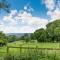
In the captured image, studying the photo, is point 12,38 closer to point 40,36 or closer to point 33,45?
point 33,45

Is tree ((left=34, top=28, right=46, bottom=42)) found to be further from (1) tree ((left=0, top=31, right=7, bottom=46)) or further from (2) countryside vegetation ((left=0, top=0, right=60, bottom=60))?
(1) tree ((left=0, top=31, right=7, bottom=46))

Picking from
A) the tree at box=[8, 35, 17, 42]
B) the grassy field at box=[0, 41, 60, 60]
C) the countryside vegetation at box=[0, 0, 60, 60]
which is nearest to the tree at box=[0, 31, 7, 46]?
the countryside vegetation at box=[0, 0, 60, 60]

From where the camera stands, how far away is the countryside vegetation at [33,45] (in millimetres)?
9070

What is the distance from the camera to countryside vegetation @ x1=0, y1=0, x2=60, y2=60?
907 centimetres

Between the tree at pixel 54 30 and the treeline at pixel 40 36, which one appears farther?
the tree at pixel 54 30

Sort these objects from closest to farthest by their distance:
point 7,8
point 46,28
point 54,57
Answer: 1. point 54,57
2. point 7,8
3. point 46,28

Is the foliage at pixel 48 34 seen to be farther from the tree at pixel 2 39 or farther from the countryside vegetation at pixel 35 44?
the tree at pixel 2 39

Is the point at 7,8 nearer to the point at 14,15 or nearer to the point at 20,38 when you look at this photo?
the point at 14,15

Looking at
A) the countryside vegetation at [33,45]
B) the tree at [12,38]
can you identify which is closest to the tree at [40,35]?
Answer: the countryside vegetation at [33,45]

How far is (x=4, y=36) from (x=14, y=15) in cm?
111

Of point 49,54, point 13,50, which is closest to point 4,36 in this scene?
point 13,50

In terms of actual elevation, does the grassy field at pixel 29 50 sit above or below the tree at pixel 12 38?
below

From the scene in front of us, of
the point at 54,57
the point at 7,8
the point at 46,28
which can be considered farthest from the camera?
the point at 46,28

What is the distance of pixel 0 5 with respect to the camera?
9.48 metres
